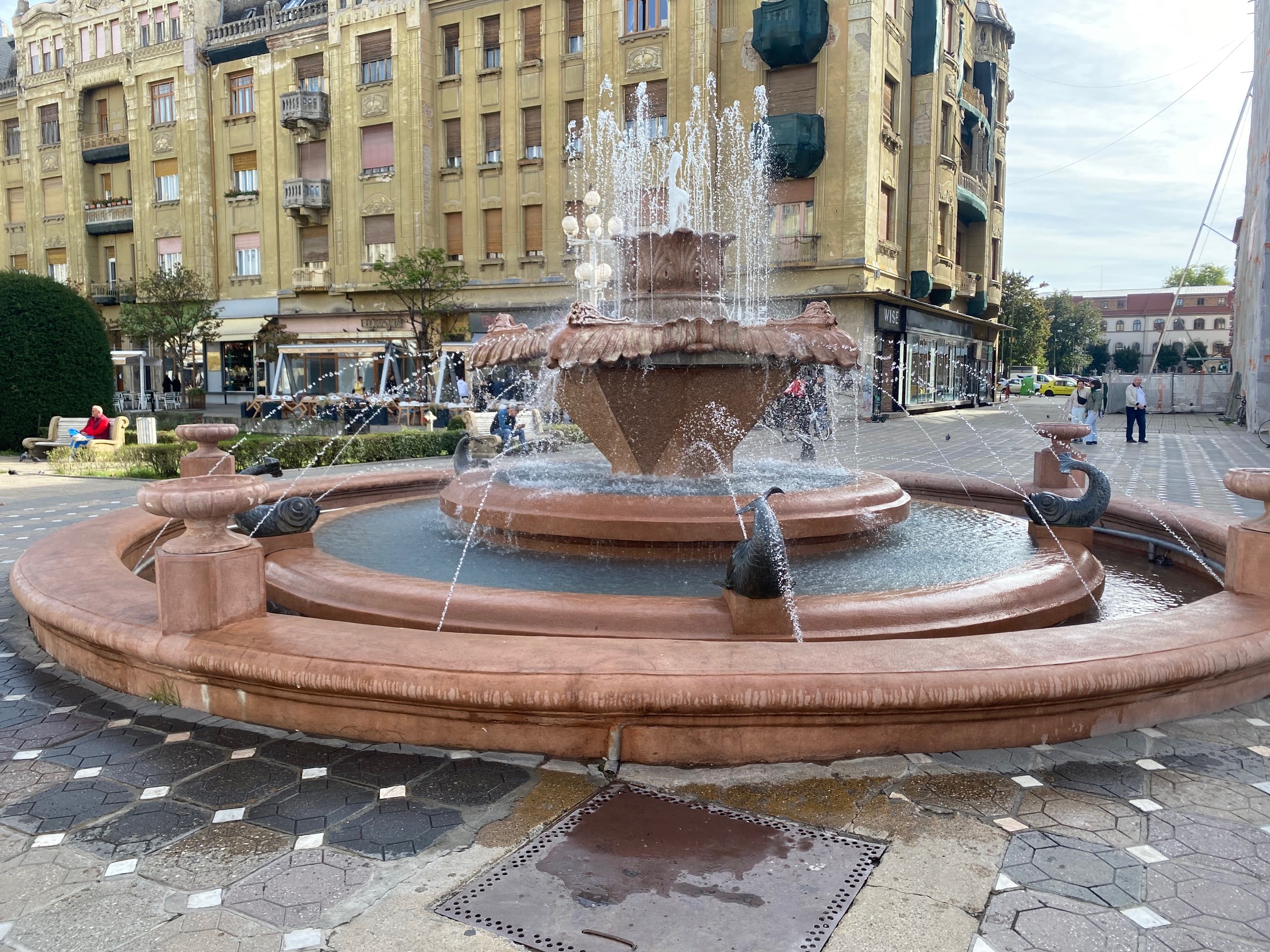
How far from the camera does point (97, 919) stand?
2.40m

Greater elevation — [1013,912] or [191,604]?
[191,604]

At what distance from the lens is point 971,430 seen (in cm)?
2489

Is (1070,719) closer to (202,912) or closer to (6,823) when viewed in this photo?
(202,912)

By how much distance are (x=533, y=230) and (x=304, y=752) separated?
2950 cm

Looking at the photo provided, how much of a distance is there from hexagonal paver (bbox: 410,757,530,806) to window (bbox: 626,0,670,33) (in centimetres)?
2915

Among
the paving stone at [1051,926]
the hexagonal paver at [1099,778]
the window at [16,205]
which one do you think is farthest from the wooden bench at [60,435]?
the window at [16,205]

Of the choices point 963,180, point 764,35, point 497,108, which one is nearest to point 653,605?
point 764,35

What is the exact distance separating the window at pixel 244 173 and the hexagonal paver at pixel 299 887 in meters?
38.0

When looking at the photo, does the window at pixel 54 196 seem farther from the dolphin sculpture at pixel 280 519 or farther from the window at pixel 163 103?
the dolphin sculpture at pixel 280 519

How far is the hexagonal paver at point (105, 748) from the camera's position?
3.40 meters

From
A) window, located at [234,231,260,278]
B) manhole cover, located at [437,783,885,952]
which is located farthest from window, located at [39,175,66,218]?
manhole cover, located at [437,783,885,952]

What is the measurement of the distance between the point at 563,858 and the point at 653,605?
1599 mm

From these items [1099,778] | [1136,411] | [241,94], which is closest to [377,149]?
[241,94]

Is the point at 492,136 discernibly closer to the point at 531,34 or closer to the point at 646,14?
the point at 531,34
